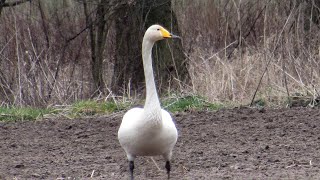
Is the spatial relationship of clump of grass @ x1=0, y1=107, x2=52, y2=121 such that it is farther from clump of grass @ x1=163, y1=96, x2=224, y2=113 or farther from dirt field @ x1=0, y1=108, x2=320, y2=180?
clump of grass @ x1=163, y1=96, x2=224, y2=113

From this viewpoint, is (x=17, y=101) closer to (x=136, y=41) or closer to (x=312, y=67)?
(x=136, y=41)

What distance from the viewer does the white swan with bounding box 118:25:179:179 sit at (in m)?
6.34

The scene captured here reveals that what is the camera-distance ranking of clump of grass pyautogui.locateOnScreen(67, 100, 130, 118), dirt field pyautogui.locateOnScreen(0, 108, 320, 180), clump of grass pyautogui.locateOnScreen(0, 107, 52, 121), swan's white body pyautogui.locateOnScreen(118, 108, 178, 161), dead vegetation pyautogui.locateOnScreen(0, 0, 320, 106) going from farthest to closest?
1. dead vegetation pyautogui.locateOnScreen(0, 0, 320, 106)
2. clump of grass pyautogui.locateOnScreen(67, 100, 130, 118)
3. clump of grass pyautogui.locateOnScreen(0, 107, 52, 121)
4. dirt field pyautogui.locateOnScreen(0, 108, 320, 180)
5. swan's white body pyautogui.locateOnScreen(118, 108, 178, 161)

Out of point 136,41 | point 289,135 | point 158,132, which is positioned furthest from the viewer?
point 136,41

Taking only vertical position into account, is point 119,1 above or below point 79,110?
above

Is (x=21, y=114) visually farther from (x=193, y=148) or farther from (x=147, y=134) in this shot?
(x=147, y=134)

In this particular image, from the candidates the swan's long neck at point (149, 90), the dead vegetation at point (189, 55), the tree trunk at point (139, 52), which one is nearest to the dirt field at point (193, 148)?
the swan's long neck at point (149, 90)

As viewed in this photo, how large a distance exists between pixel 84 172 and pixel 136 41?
660cm

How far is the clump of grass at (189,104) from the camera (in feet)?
36.8

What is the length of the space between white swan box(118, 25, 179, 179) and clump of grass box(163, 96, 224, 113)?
443 cm

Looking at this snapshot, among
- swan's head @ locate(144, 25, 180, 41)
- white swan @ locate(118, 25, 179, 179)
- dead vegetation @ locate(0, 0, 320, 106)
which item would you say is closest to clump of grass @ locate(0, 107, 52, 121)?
dead vegetation @ locate(0, 0, 320, 106)

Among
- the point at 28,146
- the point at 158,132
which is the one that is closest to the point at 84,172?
the point at 158,132

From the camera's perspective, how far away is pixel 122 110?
11.3 meters

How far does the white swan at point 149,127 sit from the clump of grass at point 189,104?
4431 millimetres
